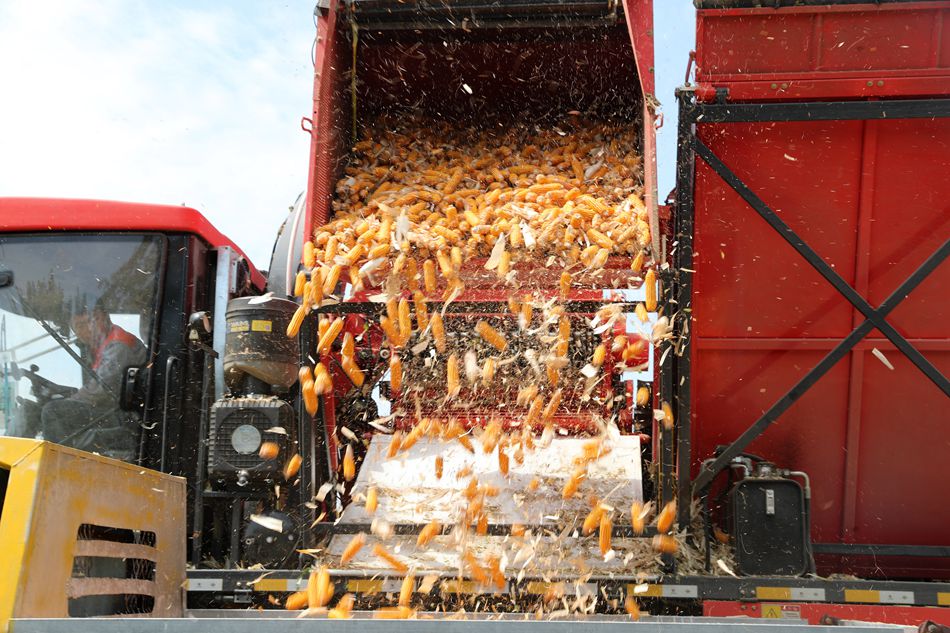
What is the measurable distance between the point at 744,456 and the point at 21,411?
9.86 feet

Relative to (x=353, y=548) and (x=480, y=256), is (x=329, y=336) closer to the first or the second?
(x=480, y=256)

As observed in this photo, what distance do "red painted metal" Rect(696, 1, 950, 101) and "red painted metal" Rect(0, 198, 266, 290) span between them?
240 centimetres

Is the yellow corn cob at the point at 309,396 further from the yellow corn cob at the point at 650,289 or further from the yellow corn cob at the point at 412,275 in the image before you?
the yellow corn cob at the point at 650,289

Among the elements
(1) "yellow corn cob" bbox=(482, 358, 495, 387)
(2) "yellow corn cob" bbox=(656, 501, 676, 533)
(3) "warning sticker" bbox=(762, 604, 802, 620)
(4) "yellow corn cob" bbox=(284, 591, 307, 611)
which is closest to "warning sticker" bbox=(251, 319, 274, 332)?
(1) "yellow corn cob" bbox=(482, 358, 495, 387)

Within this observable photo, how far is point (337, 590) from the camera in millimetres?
3457

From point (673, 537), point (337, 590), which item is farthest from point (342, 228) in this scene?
point (673, 537)

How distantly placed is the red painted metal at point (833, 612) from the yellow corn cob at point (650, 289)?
3.72 feet

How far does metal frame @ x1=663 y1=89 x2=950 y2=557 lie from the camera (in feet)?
10.8

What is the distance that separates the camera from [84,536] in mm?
2766

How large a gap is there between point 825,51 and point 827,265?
0.80 m

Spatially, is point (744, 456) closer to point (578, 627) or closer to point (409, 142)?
point (578, 627)

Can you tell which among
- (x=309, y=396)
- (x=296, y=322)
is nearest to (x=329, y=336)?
(x=296, y=322)

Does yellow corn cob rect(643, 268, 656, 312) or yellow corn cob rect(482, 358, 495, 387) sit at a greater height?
yellow corn cob rect(643, 268, 656, 312)

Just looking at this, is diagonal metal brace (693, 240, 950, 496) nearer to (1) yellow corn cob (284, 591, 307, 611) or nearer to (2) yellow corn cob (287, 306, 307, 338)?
(1) yellow corn cob (284, 591, 307, 611)
